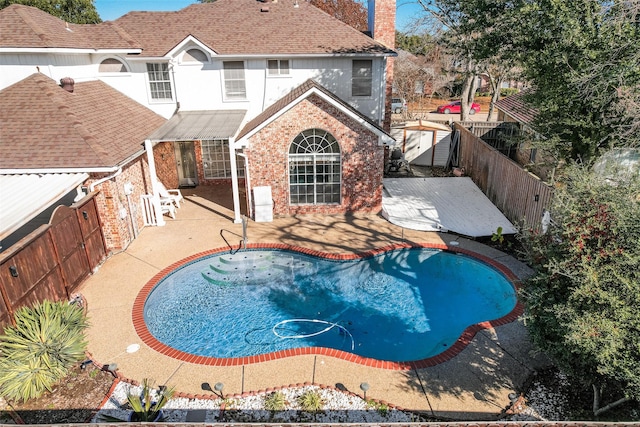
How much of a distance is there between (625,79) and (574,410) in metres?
9.94

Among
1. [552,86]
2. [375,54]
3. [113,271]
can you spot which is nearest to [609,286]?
[552,86]

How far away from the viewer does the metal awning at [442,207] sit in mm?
17688

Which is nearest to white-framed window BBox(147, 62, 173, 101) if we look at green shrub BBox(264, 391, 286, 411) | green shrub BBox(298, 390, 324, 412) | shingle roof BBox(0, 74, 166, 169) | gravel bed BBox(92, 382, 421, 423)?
shingle roof BBox(0, 74, 166, 169)

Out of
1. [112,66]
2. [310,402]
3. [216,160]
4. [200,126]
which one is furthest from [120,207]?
[310,402]

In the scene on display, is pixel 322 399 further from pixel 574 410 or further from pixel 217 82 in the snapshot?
pixel 217 82

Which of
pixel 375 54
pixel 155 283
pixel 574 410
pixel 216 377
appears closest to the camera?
pixel 574 410

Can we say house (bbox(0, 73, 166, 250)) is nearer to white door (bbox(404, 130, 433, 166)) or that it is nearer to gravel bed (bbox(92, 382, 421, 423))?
gravel bed (bbox(92, 382, 421, 423))

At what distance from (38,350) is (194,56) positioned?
52.5ft

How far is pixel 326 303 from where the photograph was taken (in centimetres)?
1350

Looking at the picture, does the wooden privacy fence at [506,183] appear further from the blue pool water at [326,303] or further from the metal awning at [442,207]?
the blue pool water at [326,303]

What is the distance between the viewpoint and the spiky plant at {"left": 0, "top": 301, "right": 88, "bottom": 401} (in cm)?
871

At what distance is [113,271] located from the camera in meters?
14.5

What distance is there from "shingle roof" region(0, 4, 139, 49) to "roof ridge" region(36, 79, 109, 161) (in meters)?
2.11

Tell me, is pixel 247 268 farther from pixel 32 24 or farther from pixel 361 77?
pixel 32 24
